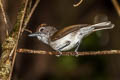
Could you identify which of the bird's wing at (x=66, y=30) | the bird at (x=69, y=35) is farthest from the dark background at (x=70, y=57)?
the bird's wing at (x=66, y=30)

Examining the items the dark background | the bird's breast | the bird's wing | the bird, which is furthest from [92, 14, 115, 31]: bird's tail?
the dark background

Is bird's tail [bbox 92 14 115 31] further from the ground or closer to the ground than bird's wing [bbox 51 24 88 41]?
further from the ground

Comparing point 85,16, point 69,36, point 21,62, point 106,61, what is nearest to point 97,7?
Result: point 85,16

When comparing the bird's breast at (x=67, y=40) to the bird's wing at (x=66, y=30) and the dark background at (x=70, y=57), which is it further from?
the dark background at (x=70, y=57)

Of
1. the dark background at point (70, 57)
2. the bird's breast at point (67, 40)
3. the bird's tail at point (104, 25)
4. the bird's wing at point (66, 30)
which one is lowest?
the dark background at point (70, 57)

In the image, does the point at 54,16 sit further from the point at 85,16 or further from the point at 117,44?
the point at 117,44

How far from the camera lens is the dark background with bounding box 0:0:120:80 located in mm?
7000

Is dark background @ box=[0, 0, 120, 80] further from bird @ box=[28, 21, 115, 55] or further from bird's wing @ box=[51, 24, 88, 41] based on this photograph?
bird's wing @ box=[51, 24, 88, 41]

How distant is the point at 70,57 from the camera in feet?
22.8

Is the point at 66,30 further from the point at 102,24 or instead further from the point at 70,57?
the point at 70,57

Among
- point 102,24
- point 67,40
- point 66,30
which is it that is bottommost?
point 67,40

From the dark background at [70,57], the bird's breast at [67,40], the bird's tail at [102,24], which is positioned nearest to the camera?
the bird's tail at [102,24]

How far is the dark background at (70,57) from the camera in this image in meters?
7.00

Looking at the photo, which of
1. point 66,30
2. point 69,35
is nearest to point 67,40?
point 69,35
